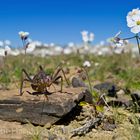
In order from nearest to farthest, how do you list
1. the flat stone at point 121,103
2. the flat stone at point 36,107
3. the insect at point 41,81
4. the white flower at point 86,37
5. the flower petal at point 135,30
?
the flower petal at point 135,30 < the flat stone at point 36,107 < the insect at point 41,81 < the flat stone at point 121,103 < the white flower at point 86,37

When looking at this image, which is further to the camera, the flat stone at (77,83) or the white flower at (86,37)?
the white flower at (86,37)

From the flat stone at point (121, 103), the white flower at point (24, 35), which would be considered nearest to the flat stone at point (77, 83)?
the flat stone at point (121, 103)

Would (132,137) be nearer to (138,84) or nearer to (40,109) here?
(40,109)

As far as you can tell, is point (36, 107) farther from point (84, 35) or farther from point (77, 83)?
point (84, 35)

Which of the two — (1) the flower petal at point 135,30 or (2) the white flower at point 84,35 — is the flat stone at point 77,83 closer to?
(1) the flower petal at point 135,30

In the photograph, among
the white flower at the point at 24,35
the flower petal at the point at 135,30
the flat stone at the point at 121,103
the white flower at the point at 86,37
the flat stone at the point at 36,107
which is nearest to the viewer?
the flower petal at the point at 135,30

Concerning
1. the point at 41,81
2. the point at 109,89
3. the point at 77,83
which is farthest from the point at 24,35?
the point at 109,89
